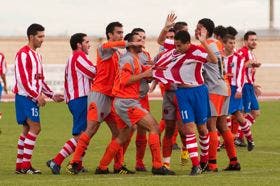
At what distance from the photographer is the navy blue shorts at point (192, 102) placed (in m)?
15.9

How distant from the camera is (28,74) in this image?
16.5m

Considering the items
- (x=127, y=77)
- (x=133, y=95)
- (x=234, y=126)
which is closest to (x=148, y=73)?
(x=127, y=77)

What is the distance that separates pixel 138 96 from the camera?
1605cm

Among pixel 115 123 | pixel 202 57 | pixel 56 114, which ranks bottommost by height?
pixel 56 114

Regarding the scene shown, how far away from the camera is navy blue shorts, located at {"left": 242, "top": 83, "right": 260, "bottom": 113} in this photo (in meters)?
22.8

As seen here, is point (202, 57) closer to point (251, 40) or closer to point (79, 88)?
point (79, 88)

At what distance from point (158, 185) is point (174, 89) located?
2779mm

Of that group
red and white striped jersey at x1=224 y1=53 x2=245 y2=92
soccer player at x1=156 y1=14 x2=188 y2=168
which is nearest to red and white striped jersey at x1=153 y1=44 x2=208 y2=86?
soccer player at x1=156 y1=14 x2=188 y2=168

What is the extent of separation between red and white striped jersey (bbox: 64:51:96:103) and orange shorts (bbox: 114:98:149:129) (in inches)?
38.7

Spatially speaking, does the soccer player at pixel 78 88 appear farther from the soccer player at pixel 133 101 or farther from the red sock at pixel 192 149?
the red sock at pixel 192 149

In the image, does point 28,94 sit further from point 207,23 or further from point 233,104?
point 233,104

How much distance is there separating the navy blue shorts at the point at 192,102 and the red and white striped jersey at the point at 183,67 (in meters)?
0.13

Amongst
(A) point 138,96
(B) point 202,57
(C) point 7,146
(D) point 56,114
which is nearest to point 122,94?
(A) point 138,96

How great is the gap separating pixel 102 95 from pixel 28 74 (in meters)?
1.25
